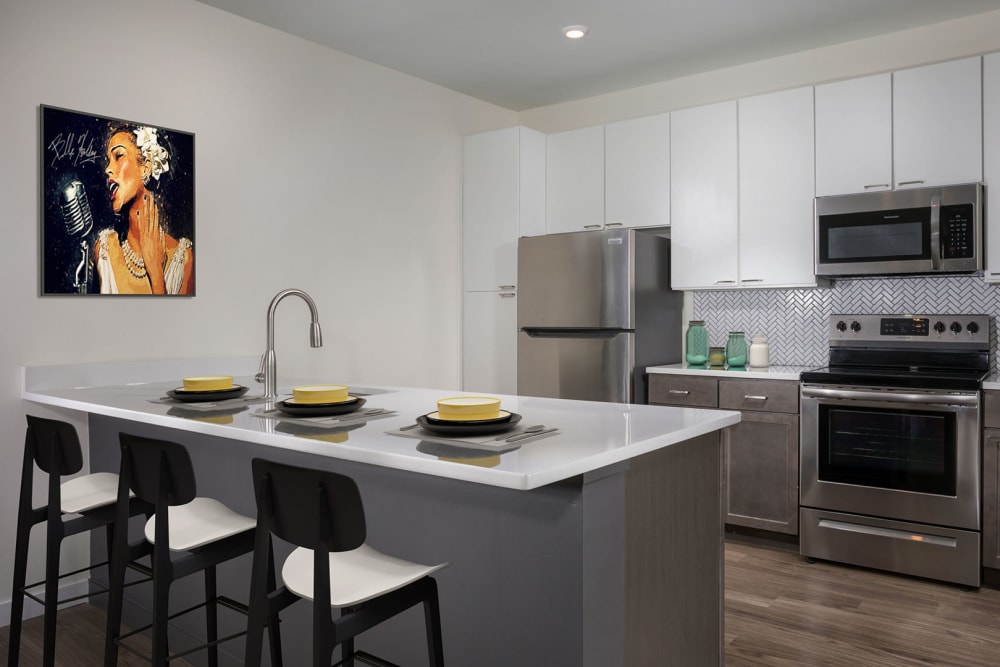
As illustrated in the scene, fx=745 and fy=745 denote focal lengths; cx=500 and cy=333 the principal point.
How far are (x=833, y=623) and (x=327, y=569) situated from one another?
226cm

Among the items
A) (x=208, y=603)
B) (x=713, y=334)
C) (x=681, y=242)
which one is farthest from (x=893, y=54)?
(x=208, y=603)

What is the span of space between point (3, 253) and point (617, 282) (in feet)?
9.35

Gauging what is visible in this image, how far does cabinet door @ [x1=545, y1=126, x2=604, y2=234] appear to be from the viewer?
4.63 metres

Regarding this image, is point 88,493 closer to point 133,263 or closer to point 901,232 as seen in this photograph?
point 133,263

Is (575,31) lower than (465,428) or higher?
higher

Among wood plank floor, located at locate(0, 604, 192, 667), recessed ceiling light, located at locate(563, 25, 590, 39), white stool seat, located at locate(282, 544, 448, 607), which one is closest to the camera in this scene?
white stool seat, located at locate(282, 544, 448, 607)

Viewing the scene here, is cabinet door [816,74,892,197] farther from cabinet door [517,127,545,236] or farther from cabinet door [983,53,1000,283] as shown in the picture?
cabinet door [517,127,545,236]

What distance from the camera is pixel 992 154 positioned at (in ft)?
11.1

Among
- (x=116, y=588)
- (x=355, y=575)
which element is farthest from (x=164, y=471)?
(x=355, y=575)

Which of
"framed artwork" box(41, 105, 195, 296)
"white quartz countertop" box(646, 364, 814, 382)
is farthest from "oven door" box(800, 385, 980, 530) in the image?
"framed artwork" box(41, 105, 195, 296)

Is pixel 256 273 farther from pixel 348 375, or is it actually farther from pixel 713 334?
pixel 713 334

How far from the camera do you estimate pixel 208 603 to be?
7.16 feet

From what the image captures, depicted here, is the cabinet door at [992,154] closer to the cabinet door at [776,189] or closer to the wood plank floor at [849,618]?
the cabinet door at [776,189]

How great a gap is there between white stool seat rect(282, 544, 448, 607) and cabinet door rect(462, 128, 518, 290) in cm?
311
